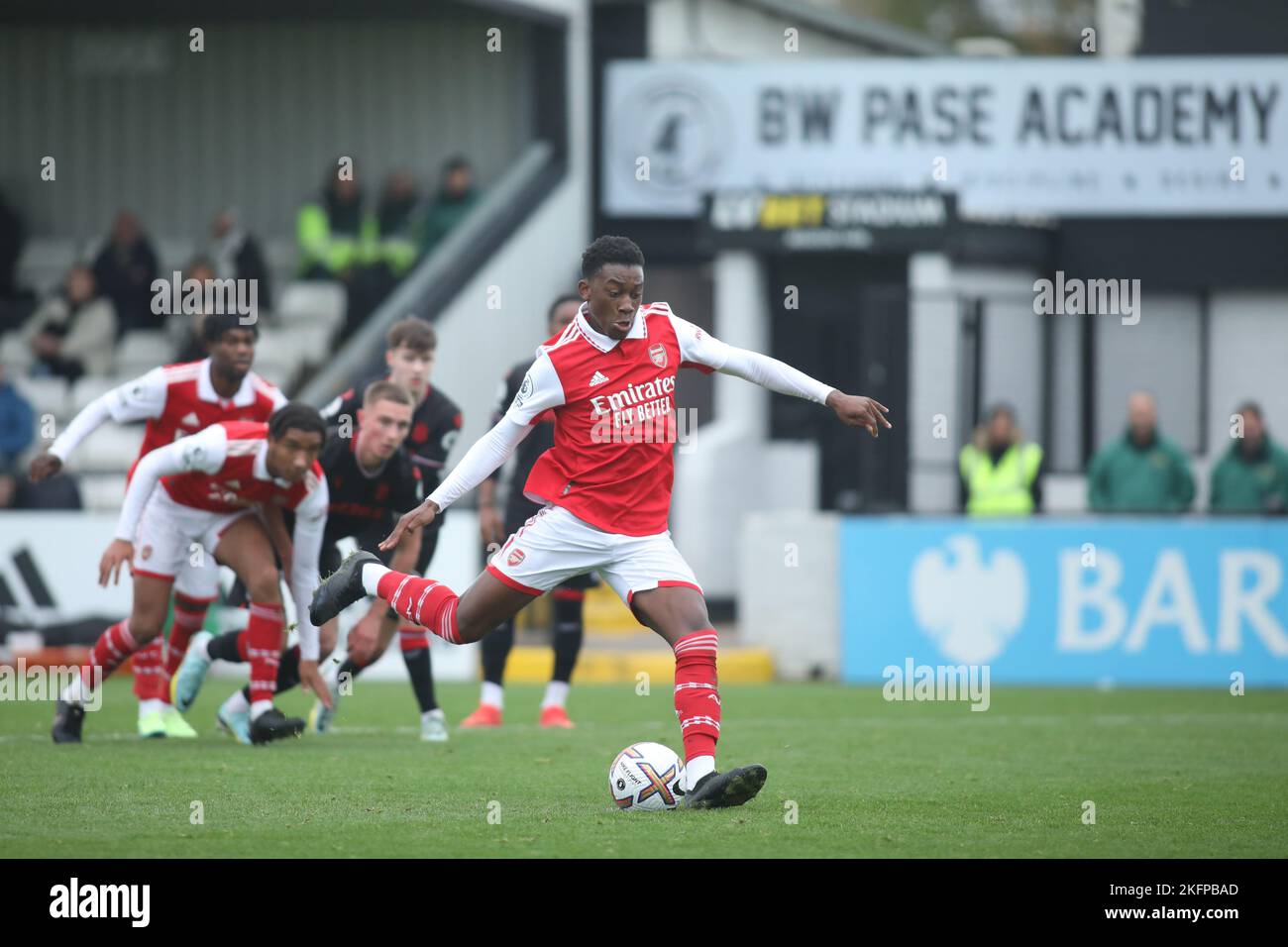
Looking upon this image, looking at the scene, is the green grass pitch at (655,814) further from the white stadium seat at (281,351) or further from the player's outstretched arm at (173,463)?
the white stadium seat at (281,351)

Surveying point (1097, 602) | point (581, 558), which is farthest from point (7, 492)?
point (581, 558)

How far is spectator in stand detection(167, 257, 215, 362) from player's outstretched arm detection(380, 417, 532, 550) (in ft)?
35.7

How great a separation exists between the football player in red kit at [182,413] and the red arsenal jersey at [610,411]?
9.24 ft

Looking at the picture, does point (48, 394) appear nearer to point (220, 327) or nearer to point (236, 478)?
point (220, 327)

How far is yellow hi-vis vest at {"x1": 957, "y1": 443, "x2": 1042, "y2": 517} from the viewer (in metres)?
17.0

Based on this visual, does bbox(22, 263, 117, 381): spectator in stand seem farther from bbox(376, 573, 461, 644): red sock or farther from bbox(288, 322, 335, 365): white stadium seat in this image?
bbox(376, 573, 461, 644): red sock

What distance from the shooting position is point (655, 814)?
7.87 metres

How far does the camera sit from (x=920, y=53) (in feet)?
83.8

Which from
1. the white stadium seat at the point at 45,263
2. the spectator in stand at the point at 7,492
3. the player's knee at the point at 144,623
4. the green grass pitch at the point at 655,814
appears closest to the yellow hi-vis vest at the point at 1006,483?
the green grass pitch at the point at 655,814

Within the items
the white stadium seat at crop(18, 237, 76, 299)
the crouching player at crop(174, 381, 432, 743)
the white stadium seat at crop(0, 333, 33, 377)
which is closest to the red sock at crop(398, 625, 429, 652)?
the crouching player at crop(174, 381, 432, 743)

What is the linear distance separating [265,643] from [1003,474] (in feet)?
27.2

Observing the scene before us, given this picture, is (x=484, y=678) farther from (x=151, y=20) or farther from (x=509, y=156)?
(x=151, y=20)
